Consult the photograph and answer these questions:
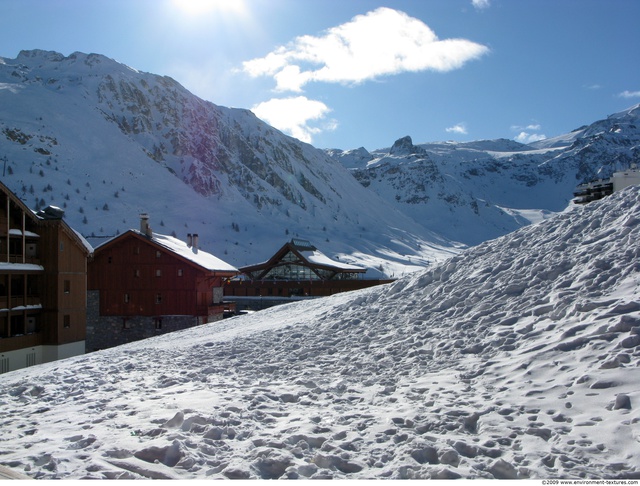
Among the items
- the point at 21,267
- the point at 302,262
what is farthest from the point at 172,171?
the point at 21,267

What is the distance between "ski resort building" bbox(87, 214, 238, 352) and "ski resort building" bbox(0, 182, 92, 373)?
267 inches

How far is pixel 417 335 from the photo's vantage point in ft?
37.4

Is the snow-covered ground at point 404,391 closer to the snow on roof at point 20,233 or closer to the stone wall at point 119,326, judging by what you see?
the snow on roof at point 20,233

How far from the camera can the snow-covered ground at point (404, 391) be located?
6.11 metres

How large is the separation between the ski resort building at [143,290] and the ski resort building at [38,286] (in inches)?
267

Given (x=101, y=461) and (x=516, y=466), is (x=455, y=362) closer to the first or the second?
(x=516, y=466)

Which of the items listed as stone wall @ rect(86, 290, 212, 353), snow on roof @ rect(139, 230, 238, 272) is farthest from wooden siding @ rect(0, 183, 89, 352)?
snow on roof @ rect(139, 230, 238, 272)

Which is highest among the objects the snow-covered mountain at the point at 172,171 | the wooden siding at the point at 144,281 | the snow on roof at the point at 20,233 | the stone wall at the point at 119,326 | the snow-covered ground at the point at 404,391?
the snow-covered mountain at the point at 172,171

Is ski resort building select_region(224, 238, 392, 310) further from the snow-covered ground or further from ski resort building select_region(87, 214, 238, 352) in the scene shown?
the snow-covered ground

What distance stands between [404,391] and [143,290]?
31.7m

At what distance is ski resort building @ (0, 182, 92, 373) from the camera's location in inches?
1005

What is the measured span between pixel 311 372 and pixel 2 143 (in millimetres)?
90860

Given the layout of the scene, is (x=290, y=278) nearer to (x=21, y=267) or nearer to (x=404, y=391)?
(x=21, y=267)

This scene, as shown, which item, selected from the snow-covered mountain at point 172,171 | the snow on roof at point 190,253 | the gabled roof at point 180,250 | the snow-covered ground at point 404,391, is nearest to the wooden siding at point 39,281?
the gabled roof at point 180,250
